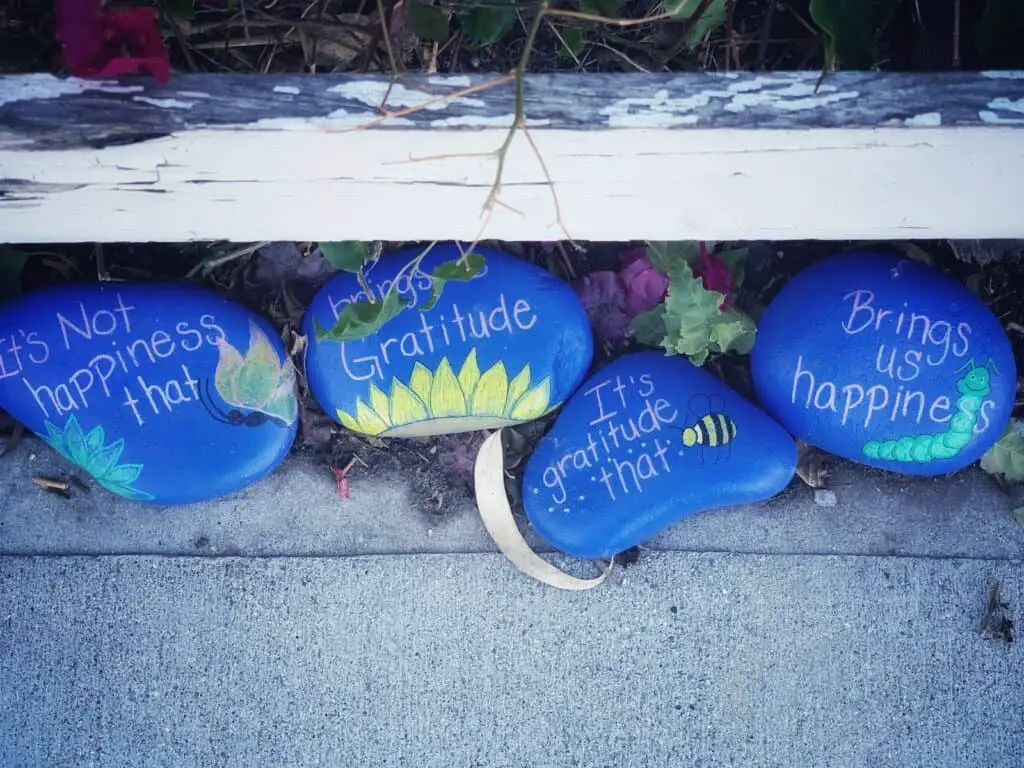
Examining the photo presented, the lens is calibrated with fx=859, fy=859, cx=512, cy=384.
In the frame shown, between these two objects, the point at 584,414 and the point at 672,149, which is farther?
the point at 584,414

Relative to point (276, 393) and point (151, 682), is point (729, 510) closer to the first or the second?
point (276, 393)

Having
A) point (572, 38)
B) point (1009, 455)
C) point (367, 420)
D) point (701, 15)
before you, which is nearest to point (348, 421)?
point (367, 420)

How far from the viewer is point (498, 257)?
1.26 meters

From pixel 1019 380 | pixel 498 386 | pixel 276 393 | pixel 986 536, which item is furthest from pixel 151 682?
pixel 1019 380

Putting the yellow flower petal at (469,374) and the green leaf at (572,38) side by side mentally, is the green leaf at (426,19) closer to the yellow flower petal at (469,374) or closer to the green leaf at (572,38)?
the green leaf at (572,38)

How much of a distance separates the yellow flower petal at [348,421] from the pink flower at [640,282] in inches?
17.6

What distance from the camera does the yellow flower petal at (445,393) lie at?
122 centimetres

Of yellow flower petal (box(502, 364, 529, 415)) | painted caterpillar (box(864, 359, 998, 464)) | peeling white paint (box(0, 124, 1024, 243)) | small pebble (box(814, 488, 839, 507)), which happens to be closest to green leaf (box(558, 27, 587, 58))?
peeling white paint (box(0, 124, 1024, 243))

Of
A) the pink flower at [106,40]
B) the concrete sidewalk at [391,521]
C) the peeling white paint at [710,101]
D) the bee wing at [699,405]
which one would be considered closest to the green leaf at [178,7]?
the pink flower at [106,40]

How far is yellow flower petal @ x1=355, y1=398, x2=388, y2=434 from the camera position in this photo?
125 cm

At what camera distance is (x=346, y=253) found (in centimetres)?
108

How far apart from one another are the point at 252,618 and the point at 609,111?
97 centimetres

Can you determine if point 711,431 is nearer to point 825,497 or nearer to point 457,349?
point 825,497

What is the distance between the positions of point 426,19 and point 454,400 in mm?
521
